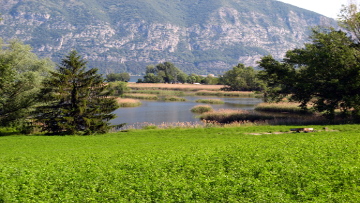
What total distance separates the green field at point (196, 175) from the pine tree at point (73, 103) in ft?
44.6

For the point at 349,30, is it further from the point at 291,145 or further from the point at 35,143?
the point at 35,143

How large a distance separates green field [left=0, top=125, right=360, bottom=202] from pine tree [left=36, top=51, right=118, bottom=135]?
44.6ft

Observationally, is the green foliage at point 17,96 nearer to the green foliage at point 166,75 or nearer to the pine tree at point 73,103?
the pine tree at point 73,103

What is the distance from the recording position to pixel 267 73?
4434cm

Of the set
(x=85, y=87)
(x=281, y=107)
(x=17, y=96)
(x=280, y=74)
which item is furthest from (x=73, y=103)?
(x=281, y=107)

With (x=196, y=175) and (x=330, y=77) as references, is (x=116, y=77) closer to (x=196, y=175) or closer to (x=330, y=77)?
(x=330, y=77)

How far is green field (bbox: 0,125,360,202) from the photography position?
1156 cm

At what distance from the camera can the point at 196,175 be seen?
13.6 metres

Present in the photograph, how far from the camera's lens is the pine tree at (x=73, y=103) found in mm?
31766

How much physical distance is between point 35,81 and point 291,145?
92.3 feet

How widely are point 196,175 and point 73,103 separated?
22454 mm

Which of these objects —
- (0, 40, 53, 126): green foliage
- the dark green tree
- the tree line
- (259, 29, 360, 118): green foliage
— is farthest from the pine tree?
(259, 29, 360, 118): green foliage

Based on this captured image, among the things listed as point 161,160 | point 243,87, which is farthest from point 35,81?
point 243,87

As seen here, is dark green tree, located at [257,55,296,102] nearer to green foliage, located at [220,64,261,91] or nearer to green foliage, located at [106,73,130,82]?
green foliage, located at [220,64,261,91]
